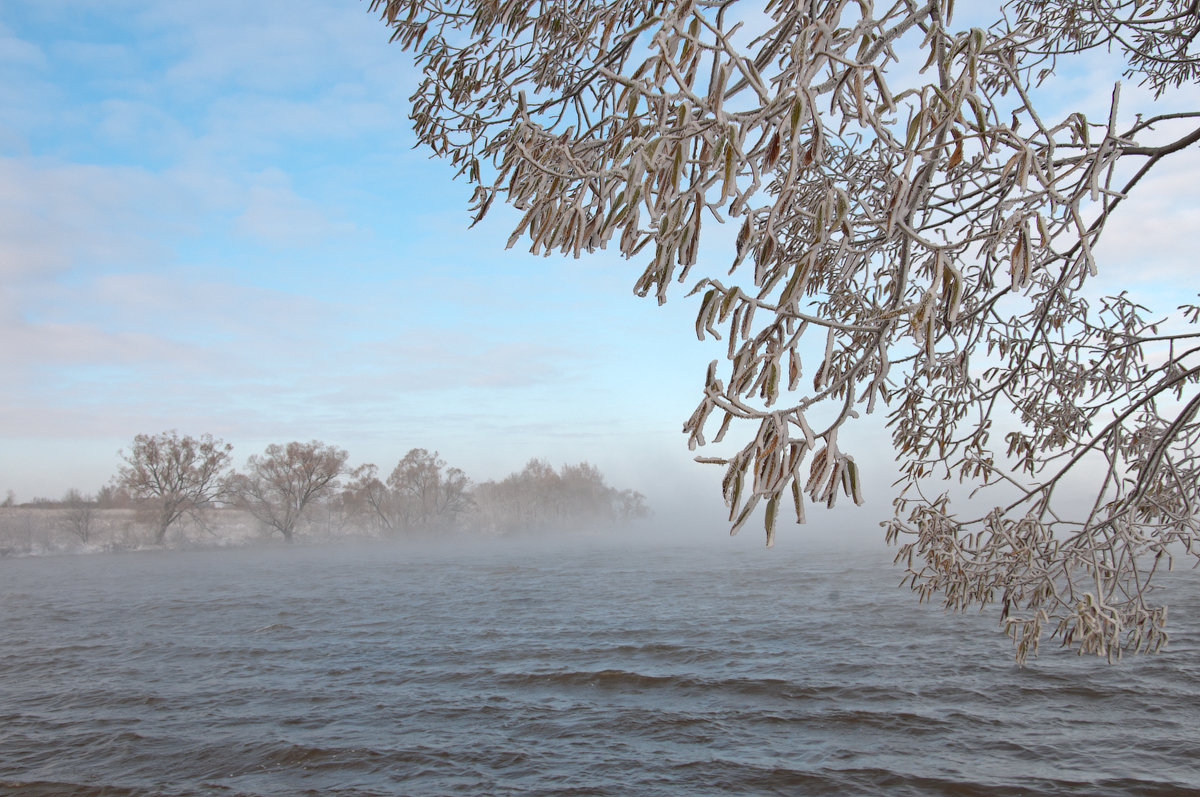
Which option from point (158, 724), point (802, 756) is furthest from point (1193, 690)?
point (158, 724)

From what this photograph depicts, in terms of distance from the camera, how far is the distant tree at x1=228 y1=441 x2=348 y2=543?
6806 centimetres

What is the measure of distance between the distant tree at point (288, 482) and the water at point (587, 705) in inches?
1999

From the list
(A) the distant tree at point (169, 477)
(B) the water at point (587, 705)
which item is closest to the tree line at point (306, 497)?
(A) the distant tree at point (169, 477)

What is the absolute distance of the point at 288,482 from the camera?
68875mm

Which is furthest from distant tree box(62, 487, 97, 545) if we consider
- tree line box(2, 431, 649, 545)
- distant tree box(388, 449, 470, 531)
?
distant tree box(388, 449, 470, 531)

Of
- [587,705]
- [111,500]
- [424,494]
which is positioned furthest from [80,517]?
[587,705]

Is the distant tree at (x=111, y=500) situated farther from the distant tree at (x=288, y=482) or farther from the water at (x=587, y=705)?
the water at (x=587, y=705)

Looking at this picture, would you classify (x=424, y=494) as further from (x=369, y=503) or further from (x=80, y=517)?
(x=80, y=517)

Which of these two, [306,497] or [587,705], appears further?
[306,497]

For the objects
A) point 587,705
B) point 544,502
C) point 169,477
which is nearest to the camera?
point 587,705

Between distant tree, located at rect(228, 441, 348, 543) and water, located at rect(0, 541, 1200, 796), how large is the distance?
167 ft

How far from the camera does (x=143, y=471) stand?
59.0 meters

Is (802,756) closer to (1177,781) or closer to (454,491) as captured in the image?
(1177,781)

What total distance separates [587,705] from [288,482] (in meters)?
65.9
